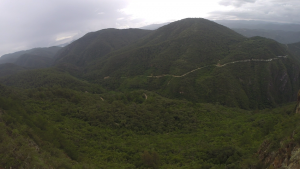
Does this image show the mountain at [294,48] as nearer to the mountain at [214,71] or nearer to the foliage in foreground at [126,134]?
the mountain at [214,71]

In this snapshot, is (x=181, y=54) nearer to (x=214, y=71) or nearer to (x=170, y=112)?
(x=214, y=71)

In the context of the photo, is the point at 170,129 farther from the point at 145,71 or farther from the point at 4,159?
the point at 145,71

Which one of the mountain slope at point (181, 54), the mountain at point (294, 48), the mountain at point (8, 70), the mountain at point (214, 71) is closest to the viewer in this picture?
the mountain at point (214, 71)

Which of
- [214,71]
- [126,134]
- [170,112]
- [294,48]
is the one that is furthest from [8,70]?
[294,48]

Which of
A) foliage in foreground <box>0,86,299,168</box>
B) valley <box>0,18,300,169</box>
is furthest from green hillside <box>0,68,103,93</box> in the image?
foliage in foreground <box>0,86,299,168</box>

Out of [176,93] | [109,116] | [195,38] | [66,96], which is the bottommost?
[176,93]

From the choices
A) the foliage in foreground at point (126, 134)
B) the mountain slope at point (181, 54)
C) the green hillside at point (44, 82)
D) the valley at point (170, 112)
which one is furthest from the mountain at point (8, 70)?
the foliage in foreground at point (126, 134)

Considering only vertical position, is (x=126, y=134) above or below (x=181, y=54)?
below

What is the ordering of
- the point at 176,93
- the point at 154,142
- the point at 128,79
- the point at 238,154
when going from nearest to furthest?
the point at 238,154 < the point at 154,142 < the point at 176,93 < the point at 128,79

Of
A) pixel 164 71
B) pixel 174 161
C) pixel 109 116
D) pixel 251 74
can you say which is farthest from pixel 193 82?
pixel 174 161

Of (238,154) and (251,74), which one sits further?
(251,74)

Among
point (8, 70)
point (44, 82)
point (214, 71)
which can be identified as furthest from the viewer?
point (8, 70)
